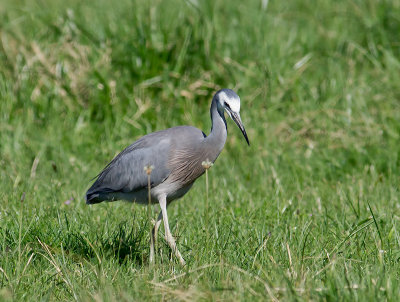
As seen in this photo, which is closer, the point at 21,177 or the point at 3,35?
the point at 21,177

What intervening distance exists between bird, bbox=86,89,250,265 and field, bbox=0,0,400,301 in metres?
0.24

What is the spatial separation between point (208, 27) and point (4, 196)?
131 inches

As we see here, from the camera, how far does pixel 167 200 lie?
15.9 feet

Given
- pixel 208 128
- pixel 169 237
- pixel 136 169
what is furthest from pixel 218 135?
pixel 208 128

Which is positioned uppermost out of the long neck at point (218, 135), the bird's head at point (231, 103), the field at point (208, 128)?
the bird's head at point (231, 103)

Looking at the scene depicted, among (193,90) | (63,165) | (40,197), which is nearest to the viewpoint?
(40,197)

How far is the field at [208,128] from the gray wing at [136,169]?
236 millimetres

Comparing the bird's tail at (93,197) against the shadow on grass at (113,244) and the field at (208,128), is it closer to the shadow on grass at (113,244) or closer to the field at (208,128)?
the field at (208,128)

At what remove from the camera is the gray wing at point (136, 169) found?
470cm

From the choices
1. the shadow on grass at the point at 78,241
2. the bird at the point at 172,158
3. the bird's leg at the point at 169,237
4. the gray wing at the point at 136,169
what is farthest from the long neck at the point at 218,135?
the shadow on grass at the point at 78,241

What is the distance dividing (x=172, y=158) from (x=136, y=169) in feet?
0.95

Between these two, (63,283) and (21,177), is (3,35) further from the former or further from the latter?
(63,283)

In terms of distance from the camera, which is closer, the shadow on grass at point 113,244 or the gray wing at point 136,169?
the shadow on grass at point 113,244

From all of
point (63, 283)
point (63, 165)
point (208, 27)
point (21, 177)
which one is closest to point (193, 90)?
point (208, 27)
